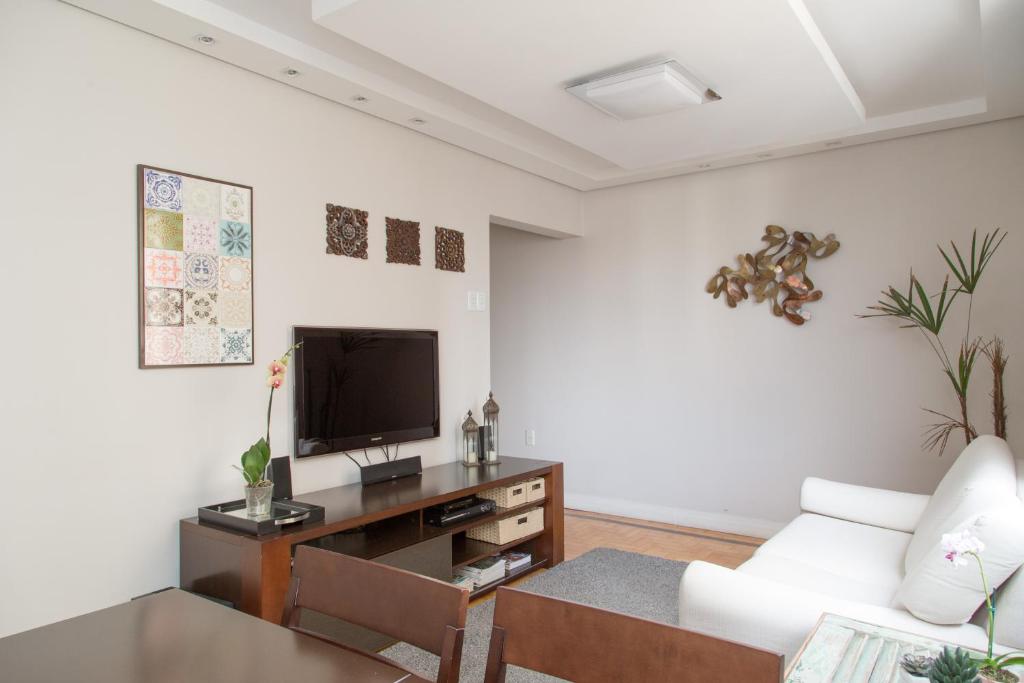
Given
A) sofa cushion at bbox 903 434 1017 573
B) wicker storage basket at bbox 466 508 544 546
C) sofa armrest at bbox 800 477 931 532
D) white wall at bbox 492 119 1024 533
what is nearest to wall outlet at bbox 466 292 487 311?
wicker storage basket at bbox 466 508 544 546

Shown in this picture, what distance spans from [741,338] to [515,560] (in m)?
2.21

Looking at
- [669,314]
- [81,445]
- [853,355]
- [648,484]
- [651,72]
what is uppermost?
[651,72]

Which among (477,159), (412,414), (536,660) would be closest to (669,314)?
(477,159)

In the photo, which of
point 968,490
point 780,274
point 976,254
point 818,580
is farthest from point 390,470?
point 976,254

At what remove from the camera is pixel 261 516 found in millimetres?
2537

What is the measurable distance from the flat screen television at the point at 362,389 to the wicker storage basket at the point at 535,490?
0.59 meters

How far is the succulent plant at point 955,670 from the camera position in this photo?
1113mm

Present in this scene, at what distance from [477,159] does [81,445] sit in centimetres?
274

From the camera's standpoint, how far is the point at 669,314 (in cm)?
503

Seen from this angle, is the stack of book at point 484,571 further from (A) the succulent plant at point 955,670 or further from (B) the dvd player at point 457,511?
(A) the succulent plant at point 955,670

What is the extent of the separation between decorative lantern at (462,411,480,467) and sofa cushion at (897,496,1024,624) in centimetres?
235

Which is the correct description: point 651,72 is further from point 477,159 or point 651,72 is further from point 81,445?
point 81,445

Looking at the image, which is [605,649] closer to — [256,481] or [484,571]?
[256,481]

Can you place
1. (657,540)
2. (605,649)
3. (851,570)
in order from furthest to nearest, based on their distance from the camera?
(657,540) → (851,570) → (605,649)
